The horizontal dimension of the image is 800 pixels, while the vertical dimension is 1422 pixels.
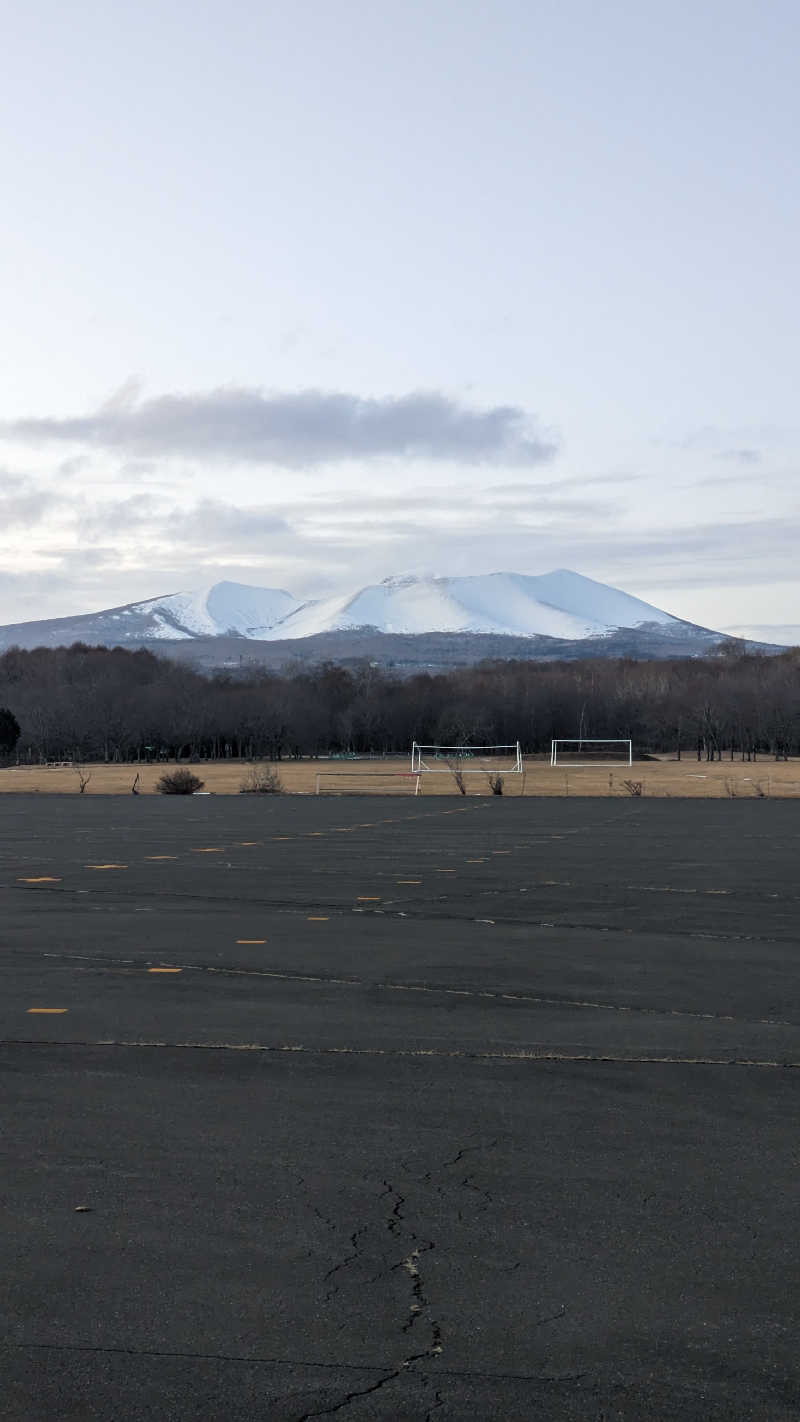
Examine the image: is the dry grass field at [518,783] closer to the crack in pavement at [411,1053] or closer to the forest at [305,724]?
the crack in pavement at [411,1053]

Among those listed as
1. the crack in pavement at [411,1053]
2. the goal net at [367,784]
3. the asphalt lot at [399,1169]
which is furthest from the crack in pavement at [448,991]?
the goal net at [367,784]

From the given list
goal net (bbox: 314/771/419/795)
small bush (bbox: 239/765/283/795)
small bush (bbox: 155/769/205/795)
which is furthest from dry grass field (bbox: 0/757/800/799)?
small bush (bbox: 155/769/205/795)

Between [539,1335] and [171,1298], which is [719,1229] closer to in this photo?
[539,1335]

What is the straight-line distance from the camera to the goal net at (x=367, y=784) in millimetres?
65562

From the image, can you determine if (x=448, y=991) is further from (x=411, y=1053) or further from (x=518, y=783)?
(x=518, y=783)

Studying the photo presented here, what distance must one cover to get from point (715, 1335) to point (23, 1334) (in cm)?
255

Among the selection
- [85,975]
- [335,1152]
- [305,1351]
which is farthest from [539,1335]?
[85,975]

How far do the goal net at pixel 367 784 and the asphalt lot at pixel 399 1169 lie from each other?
47911 millimetres

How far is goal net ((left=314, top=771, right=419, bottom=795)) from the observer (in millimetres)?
65562

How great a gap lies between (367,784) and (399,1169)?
7085 cm

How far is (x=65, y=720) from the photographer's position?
570 feet

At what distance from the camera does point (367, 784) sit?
78.0 meters

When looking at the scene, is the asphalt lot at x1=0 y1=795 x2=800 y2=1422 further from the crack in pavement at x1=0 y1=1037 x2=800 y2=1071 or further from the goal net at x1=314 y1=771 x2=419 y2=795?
the goal net at x1=314 y1=771 x2=419 y2=795

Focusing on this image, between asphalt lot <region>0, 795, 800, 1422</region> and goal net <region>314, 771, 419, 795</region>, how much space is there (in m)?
47.9
